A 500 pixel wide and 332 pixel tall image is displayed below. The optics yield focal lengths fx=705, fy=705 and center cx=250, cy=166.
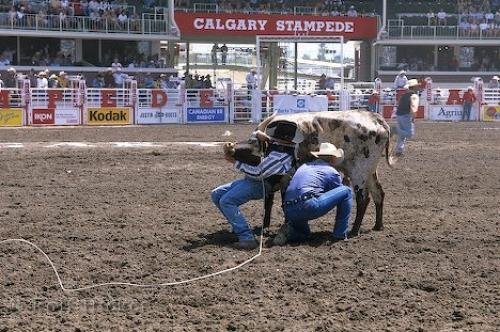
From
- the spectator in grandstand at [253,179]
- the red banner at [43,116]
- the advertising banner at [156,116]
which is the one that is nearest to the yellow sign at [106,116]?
the advertising banner at [156,116]

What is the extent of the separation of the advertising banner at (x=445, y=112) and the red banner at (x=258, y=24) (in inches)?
392

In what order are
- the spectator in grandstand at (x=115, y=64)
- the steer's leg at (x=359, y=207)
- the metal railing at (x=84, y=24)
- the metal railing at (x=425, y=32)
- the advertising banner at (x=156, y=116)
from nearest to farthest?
the steer's leg at (x=359, y=207) → the advertising banner at (x=156, y=116) → the spectator in grandstand at (x=115, y=64) → the metal railing at (x=84, y=24) → the metal railing at (x=425, y=32)

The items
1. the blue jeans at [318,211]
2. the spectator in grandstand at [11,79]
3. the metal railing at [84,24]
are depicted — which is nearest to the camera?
the blue jeans at [318,211]

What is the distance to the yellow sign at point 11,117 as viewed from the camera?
23.5m

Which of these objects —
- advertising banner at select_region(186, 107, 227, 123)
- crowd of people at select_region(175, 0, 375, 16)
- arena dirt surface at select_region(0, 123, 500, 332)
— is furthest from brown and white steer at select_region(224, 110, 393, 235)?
crowd of people at select_region(175, 0, 375, 16)

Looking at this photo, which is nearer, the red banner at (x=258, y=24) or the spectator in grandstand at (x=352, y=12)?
the red banner at (x=258, y=24)

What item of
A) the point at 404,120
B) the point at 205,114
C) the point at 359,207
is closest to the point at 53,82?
the point at 205,114

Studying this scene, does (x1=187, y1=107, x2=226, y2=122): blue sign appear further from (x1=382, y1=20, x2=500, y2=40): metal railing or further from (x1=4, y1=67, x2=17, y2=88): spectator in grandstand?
(x1=382, y1=20, x2=500, y2=40): metal railing

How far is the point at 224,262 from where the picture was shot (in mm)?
6352

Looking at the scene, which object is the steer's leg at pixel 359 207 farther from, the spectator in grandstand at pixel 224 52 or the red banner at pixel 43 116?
the spectator in grandstand at pixel 224 52

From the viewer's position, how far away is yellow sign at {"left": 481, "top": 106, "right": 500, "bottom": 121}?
2841 cm

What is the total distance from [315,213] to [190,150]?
9.15m

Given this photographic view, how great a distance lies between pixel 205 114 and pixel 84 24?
34.6ft

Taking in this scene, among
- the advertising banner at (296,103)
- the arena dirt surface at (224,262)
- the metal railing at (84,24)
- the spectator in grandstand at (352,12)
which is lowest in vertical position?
the arena dirt surface at (224,262)
